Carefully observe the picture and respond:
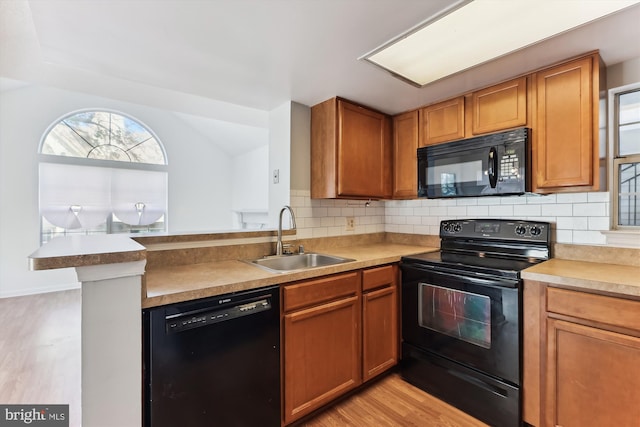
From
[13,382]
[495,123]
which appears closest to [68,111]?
[13,382]

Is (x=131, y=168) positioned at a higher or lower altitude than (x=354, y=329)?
higher

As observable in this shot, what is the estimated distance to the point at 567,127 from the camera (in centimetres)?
168

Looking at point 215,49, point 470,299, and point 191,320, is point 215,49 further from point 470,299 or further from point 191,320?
point 470,299

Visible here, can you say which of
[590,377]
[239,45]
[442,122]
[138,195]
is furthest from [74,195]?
[590,377]

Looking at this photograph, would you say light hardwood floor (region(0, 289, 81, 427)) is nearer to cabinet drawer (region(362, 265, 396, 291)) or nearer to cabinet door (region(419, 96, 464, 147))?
cabinet drawer (region(362, 265, 396, 291))

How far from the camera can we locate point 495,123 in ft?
6.42

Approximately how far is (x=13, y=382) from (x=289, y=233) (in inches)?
91.4

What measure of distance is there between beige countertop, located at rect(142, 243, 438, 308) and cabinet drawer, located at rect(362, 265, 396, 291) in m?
0.05

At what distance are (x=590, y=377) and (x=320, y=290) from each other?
1367 mm

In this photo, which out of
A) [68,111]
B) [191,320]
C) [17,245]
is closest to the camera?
[191,320]

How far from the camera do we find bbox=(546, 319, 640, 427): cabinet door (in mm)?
1279

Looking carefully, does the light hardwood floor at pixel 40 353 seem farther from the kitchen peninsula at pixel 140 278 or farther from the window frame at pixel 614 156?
the window frame at pixel 614 156
